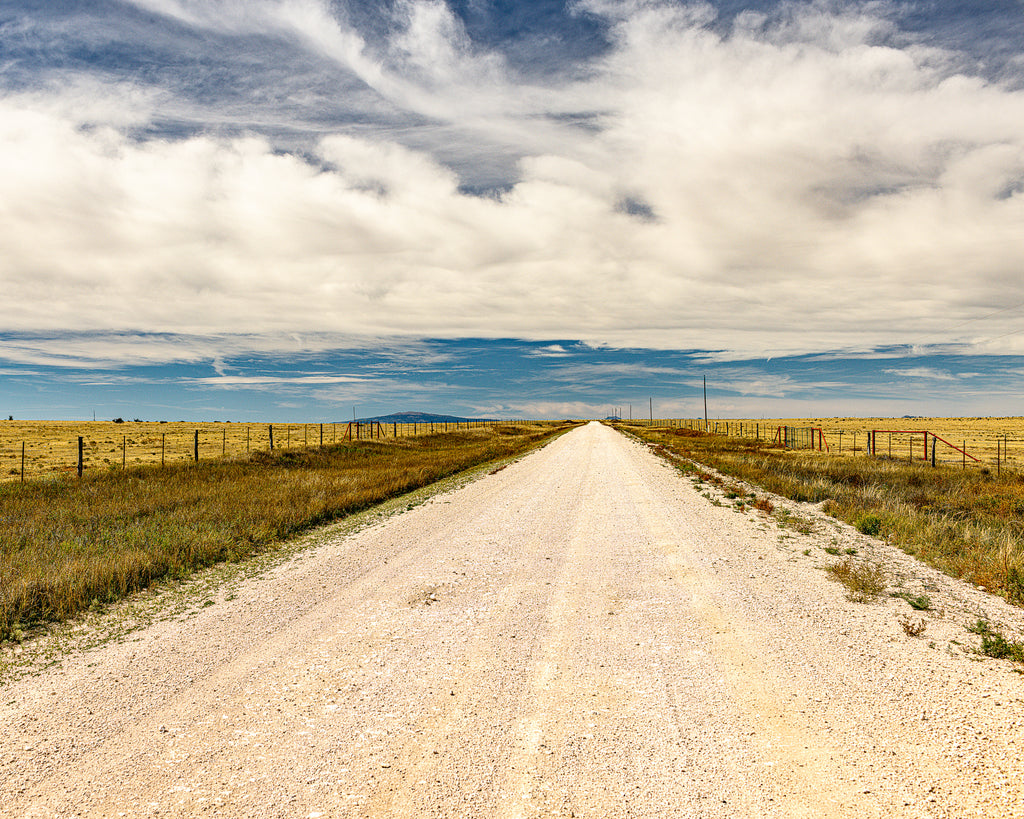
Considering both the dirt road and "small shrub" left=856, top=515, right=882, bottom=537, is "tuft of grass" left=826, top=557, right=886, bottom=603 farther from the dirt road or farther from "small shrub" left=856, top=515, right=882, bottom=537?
"small shrub" left=856, top=515, right=882, bottom=537

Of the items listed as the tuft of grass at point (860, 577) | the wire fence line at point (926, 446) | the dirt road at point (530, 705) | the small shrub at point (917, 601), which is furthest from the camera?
the wire fence line at point (926, 446)

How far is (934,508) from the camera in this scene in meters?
16.1

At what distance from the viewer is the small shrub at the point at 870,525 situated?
11797 mm

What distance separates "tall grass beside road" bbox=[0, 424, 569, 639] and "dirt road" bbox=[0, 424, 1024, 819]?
73.6 inches

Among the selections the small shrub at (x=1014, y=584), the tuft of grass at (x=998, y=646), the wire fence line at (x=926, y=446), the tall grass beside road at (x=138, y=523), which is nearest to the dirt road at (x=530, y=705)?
the tuft of grass at (x=998, y=646)

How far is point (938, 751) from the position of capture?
407 centimetres

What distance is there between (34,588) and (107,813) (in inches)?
224

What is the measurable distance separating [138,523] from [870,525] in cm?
1622

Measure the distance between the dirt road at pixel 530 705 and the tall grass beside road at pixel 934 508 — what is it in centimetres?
111

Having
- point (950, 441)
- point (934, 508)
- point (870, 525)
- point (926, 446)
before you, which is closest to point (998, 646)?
point (870, 525)

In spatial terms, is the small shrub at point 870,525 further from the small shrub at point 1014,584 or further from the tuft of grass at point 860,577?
the small shrub at point 1014,584

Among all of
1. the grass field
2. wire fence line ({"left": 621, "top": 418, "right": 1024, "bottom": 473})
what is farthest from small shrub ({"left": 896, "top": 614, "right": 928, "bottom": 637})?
the grass field

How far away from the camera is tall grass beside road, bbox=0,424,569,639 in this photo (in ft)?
26.0

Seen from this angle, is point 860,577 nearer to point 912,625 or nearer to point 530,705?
point 912,625
